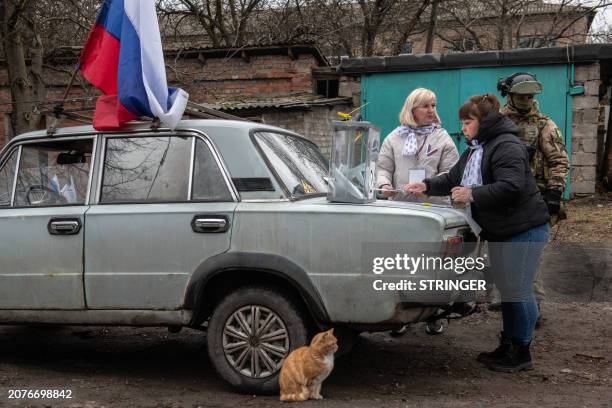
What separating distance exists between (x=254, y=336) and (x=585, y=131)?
34.6ft

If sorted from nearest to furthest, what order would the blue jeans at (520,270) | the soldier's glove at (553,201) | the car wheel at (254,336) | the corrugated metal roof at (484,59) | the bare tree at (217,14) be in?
1. the car wheel at (254,336)
2. the blue jeans at (520,270)
3. the soldier's glove at (553,201)
4. the corrugated metal roof at (484,59)
5. the bare tree at (217,14)

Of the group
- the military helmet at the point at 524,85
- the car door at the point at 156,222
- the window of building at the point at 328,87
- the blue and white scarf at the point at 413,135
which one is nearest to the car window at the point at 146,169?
the car door at the point at 156,222

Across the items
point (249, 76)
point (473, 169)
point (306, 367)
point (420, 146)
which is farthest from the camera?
point (249, 76)

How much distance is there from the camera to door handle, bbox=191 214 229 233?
4.32 meters

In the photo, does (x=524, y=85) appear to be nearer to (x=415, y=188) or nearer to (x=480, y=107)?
(x=480, y=107)

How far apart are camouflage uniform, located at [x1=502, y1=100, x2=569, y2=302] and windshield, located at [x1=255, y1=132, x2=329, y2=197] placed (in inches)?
68.9

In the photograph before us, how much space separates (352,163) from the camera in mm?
4367

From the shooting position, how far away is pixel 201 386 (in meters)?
4.70

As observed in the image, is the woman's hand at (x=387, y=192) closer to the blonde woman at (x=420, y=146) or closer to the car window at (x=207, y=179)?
the blonde woman at (x=420, y=146)

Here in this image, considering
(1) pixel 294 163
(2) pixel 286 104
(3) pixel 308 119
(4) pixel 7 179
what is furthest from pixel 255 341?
(3) pixel 308 119

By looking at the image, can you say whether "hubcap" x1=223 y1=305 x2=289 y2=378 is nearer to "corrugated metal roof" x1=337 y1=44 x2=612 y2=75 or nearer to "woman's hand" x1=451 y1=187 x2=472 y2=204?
"woman's hand" x1=451 y1=187 x2=472 y2=204

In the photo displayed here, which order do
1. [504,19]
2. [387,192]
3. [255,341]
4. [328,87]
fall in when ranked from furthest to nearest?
[504,19]
[328,87]
[387,192]
[255,341]

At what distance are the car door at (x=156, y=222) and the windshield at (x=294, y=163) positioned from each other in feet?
1.12

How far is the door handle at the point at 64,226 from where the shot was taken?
4.64m
